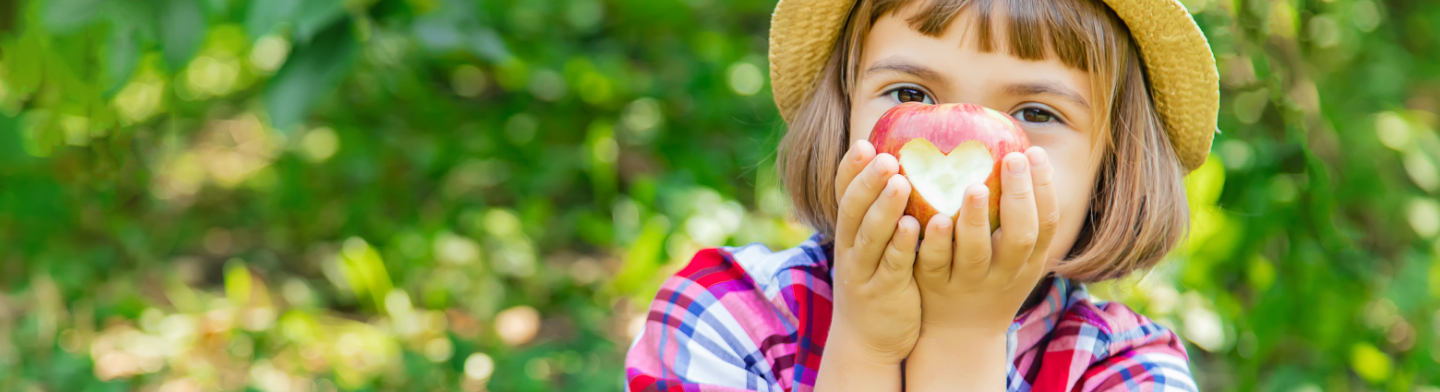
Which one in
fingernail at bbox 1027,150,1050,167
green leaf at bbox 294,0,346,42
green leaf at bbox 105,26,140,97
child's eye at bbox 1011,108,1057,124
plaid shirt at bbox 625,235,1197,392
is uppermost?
fingernail at bbox 1027,150,1050,167

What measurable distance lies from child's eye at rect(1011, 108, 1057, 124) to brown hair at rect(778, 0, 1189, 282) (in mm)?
51

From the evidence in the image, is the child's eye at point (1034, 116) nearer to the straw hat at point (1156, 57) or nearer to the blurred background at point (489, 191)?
the straw hat at point (1156, 57)

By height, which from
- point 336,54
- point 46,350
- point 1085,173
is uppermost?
point 1085,173

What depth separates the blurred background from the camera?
1.85m

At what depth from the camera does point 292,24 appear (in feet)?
4.48

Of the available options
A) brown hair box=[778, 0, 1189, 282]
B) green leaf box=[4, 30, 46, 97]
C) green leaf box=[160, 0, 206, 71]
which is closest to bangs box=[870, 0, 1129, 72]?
brown hair box=[778, 0, 1189, 282]

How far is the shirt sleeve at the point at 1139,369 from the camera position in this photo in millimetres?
992

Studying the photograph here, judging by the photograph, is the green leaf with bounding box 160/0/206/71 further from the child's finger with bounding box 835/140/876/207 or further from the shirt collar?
the shirt collar

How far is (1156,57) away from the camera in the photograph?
1.01 m

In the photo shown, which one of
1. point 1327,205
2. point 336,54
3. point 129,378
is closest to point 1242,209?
point 1327,205

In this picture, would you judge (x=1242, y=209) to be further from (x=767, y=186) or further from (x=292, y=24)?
(x=292, y=24)

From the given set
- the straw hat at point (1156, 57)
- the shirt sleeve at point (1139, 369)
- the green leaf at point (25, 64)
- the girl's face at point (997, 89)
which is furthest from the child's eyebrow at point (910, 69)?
the green leaf at point (25, 64)

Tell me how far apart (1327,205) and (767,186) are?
1208 millimetres

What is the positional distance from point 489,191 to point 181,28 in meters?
1.79
